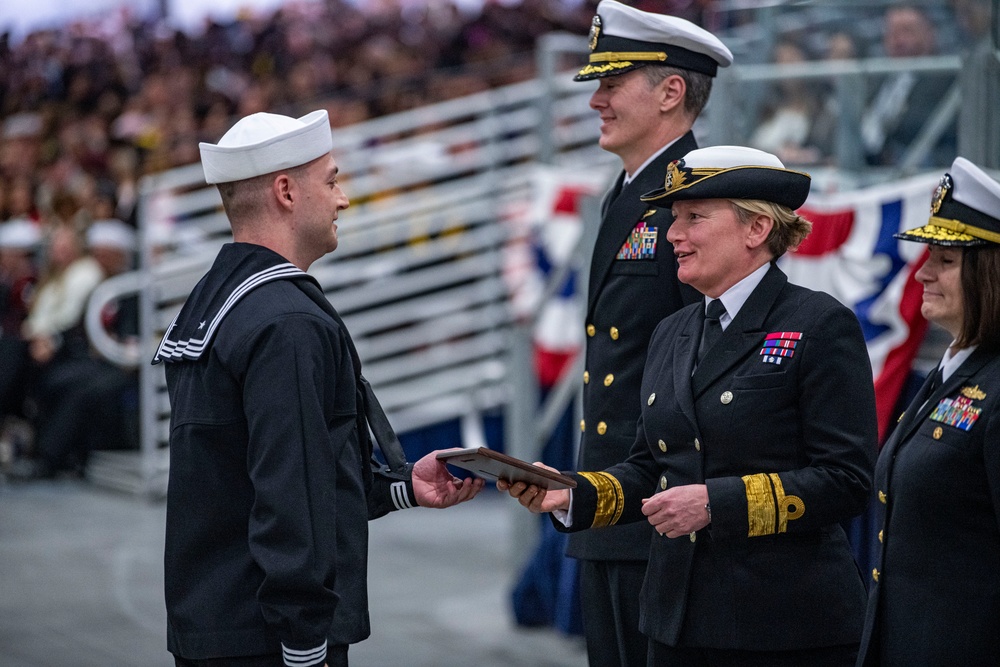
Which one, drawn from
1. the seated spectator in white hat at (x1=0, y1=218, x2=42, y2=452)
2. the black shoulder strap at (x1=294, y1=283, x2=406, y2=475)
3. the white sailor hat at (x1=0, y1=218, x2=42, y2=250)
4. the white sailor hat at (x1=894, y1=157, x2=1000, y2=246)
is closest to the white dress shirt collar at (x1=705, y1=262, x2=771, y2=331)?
the white sailor hat at (x1=894, y1=157, x2=1000, y2=246)

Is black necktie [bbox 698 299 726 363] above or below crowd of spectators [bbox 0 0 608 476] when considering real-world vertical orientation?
above

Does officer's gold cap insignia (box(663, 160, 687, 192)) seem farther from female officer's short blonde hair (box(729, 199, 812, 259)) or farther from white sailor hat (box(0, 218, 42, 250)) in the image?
white sailor hat (box(0, 218, 42, 250))

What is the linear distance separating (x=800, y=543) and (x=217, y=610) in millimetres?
1114

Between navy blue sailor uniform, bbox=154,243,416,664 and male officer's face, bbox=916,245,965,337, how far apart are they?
3.76 ft

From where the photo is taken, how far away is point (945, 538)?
8.39 ft

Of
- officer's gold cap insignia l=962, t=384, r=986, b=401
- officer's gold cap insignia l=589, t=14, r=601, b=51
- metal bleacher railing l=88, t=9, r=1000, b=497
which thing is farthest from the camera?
metal bleacher railing l=88, t=9, r=1000, b=497

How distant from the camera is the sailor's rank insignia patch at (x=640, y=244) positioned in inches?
126

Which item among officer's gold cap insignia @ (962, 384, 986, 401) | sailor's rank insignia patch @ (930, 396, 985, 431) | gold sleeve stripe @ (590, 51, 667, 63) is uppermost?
gold sleeve stripe @ (590, 51, 667, 63)

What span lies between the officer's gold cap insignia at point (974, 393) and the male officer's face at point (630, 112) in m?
1.03

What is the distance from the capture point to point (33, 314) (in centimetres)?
944

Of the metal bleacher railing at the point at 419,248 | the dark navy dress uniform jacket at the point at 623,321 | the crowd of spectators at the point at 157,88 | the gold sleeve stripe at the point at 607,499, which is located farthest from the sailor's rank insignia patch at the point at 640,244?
the crowd of spectators at the point at 157,88

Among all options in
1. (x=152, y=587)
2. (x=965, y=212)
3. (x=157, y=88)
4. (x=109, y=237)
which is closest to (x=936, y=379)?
(x=965, y=212)

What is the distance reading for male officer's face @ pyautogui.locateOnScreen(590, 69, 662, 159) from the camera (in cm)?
329

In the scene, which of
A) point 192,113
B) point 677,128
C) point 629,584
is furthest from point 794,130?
point 192,113
